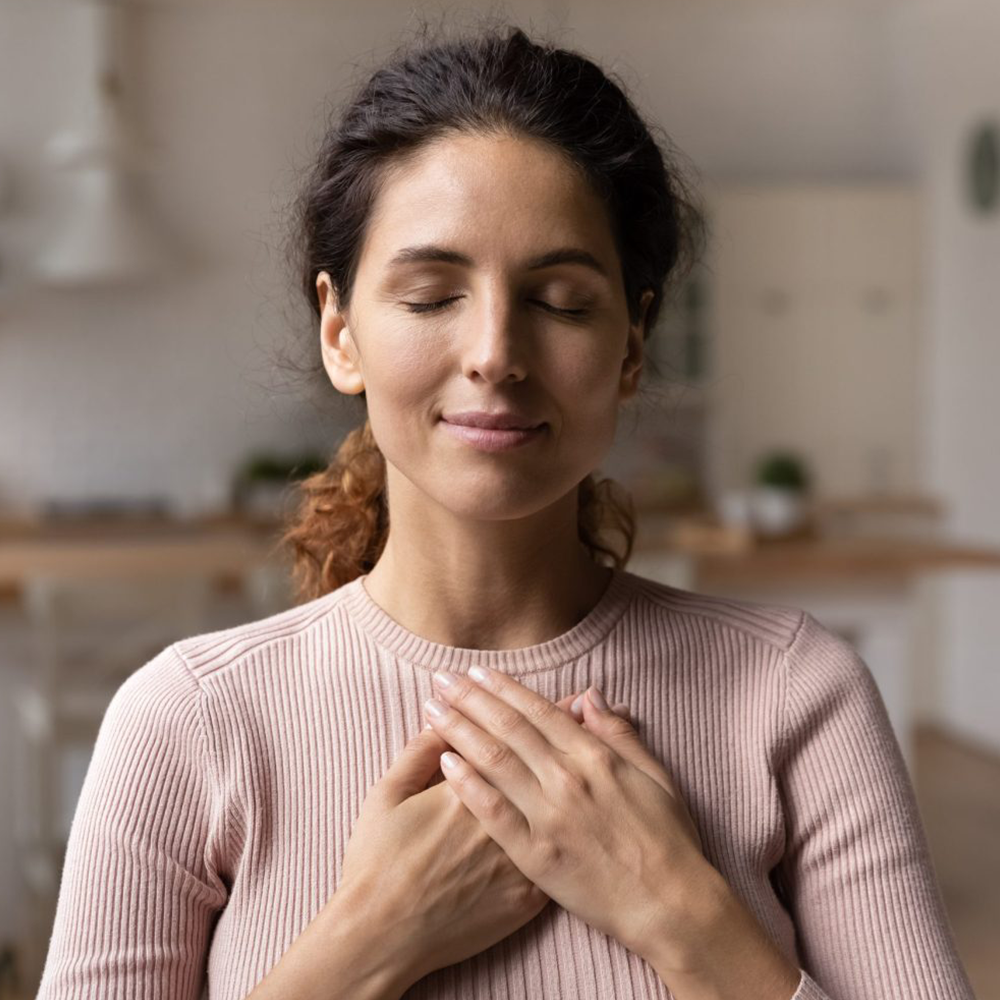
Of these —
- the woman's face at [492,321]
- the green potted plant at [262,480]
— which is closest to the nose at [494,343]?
the woman's face at [492,321]

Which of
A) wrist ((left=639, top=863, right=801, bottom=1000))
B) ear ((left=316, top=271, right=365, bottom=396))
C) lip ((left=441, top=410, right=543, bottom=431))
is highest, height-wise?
ear ((left=316, top=271, right=365, bottom=396))

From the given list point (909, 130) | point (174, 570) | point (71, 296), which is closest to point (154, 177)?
point (71, 296)

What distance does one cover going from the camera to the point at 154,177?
250 inches

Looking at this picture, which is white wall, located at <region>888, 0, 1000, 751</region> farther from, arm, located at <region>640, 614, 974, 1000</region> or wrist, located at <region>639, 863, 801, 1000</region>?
wrist, located at <region>639, 863, 801, 1000</region>

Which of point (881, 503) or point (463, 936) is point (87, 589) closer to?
point (463, 936)

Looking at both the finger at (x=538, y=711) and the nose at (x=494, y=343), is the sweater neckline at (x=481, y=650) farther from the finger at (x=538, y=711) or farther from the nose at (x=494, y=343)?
the nose at (x=494, y=343)

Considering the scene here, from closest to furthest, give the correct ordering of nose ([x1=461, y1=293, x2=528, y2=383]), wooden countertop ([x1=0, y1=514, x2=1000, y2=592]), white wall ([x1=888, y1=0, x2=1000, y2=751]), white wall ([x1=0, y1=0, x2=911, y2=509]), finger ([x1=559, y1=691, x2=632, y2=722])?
nose ([x1=461, y1=293, x2=528, y2=383]), finger ([x1=559, y1=691, x2=632, y2=722]), wooden countertop ([x1=0, y1=514, x2=1000, y2=592]), white wall ([x1=888, y1=0, x2=1000, y2=751]), white wall ([x1=0, y1=0, x2=911, y2=509])

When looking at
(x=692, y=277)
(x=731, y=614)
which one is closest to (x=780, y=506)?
(x=692, y=277)

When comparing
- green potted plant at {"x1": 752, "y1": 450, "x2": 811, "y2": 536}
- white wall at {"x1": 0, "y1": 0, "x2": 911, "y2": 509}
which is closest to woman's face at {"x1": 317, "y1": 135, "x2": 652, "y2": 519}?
green potted plant at {"x1": 752, "y1": 450, "x2": 811, "y2": 536}

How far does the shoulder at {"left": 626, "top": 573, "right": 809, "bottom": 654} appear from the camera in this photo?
1.16 meters

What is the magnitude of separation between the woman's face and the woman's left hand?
0.16m

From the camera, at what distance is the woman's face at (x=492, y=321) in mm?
1000

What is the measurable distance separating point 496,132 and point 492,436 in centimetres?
22

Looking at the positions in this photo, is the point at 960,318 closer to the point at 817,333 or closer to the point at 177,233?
the point at 817,333
